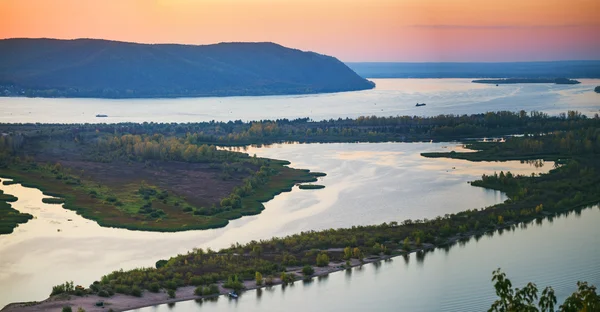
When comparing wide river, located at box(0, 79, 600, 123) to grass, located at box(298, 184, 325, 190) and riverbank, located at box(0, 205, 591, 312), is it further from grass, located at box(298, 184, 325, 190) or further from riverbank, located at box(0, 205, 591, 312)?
riverbank, located at box(0, 205, 591, 312)

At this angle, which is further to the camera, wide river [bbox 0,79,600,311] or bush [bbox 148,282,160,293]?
wide river [bbox 0,79,600,311]

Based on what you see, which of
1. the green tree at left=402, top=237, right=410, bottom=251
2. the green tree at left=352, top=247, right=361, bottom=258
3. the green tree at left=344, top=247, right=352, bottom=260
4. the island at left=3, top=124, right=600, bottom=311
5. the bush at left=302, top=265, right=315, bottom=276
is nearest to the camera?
the island at left=3, top=124, right=600, bottom=311

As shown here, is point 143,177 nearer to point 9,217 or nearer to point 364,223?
point 9,217

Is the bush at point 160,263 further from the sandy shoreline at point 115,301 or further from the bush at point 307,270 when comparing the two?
the bush at point 307,270

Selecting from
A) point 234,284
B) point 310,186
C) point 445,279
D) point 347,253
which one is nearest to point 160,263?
point 234,284

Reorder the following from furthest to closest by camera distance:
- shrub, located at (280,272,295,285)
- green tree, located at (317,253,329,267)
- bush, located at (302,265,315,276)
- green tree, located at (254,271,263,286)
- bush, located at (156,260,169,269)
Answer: green tree, located at (317,253,329,267) → bush, located at (156,260,169,269) → bush, located at (302,265,315,276) → shrub, located at (280,272,295,285) → green tree, located at (254,271,263,286)

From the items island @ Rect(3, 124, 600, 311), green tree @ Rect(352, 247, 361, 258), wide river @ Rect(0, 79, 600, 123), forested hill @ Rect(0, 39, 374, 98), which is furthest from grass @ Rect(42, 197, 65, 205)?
forested hill @ Rect(0, 39, 374, 98)
